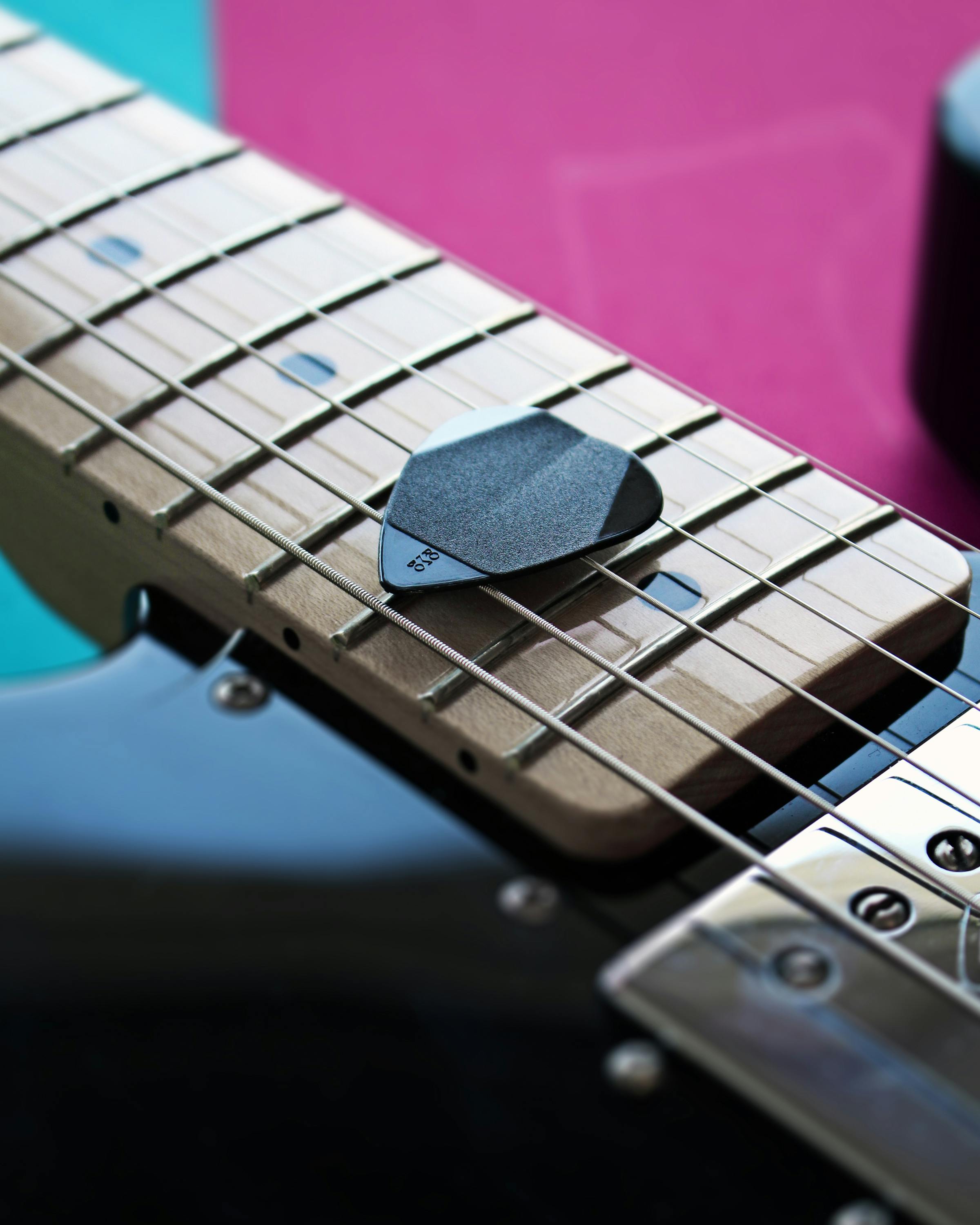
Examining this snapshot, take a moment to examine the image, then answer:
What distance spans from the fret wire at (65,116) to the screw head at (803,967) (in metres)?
0.83

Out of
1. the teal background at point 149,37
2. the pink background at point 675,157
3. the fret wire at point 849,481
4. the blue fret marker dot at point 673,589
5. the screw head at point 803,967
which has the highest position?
the fret wire at point 849,481

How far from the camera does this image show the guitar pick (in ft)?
2.30

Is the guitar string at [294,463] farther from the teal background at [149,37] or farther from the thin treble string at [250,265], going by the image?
the teal background at [149,37]

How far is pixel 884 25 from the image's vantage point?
6.59ft

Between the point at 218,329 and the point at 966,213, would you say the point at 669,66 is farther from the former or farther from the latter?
the point at 218,329

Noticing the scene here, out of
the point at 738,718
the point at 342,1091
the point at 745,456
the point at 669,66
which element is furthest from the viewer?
the point at 669,66

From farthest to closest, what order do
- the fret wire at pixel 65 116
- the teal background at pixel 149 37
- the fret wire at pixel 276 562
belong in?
the teal background at pixel 149 37 < the fret wire at pixel 65 116 < the fret wire at pixel 276 562

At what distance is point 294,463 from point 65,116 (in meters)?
0.47

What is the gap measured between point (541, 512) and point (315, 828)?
0.22m

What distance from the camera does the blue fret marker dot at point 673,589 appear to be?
727 millimetres

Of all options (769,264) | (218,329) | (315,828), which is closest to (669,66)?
(769,264)

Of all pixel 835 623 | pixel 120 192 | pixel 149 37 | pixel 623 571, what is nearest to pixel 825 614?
pixel 835 623

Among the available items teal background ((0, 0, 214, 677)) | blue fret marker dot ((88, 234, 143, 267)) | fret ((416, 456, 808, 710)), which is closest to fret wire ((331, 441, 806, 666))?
fret ((416, 456, 808, 710))

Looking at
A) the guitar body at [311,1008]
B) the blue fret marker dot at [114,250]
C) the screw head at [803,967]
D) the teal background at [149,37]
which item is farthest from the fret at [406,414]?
the teal background at [149,37]
